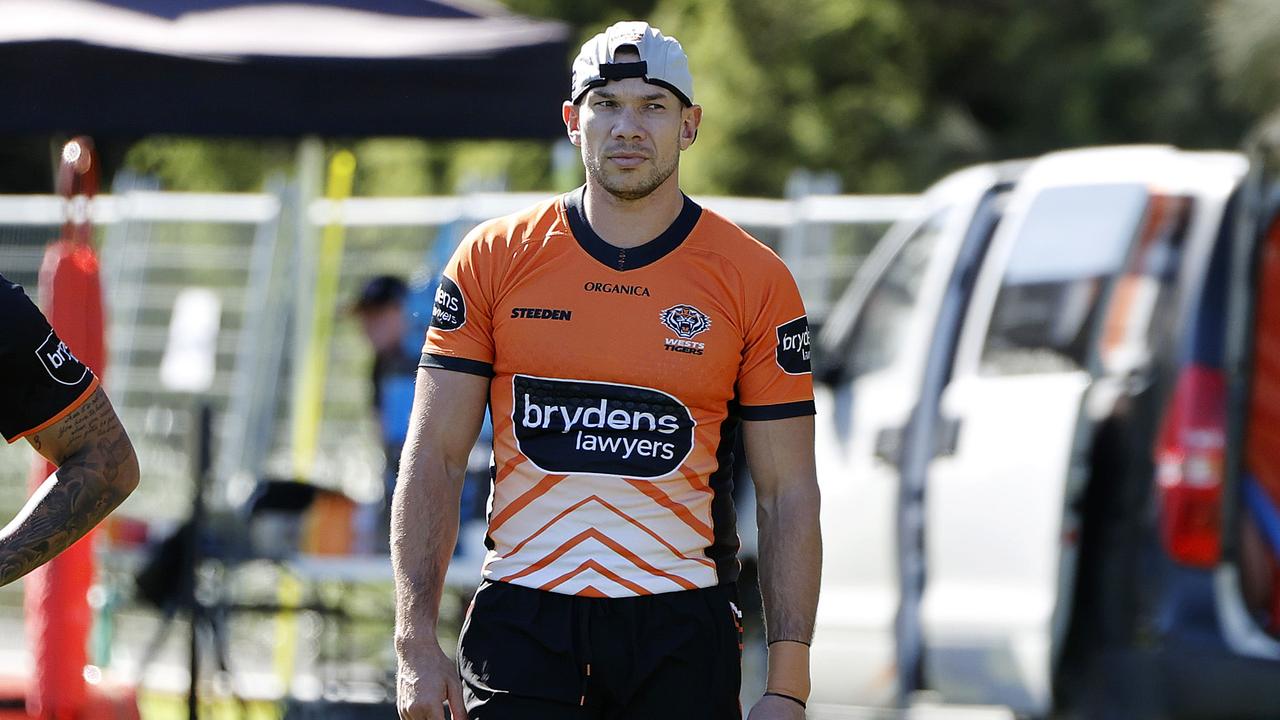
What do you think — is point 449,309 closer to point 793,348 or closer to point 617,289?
point 617,289

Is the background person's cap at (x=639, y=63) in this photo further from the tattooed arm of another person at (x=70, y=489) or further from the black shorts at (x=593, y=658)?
the tattooed arm of another person at (x=70, y=489)

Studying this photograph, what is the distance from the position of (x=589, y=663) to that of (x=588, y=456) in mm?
368

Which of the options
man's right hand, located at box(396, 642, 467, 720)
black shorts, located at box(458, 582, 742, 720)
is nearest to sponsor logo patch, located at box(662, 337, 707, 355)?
black shorts, located at box(458, 582, 742, 720)

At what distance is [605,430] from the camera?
3.73 m

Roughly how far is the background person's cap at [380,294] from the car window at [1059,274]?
2.94 metres

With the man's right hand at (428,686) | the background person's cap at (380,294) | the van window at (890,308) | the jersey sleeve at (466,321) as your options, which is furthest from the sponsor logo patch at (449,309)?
the background person's cap at (380,294)

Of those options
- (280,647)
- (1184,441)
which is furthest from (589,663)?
(280,647)

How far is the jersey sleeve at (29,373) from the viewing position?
134 inches

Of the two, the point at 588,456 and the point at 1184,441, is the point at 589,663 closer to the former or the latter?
the point at 588,456

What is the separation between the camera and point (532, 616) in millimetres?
3719

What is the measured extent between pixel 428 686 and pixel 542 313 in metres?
0.69

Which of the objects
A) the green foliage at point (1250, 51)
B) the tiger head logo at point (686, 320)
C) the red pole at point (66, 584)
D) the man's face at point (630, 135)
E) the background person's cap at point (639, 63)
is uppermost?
the green foliage at point (1250, 51)

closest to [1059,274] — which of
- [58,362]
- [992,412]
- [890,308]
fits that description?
[992,412]

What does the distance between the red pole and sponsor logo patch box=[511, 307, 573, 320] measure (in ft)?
8.11
